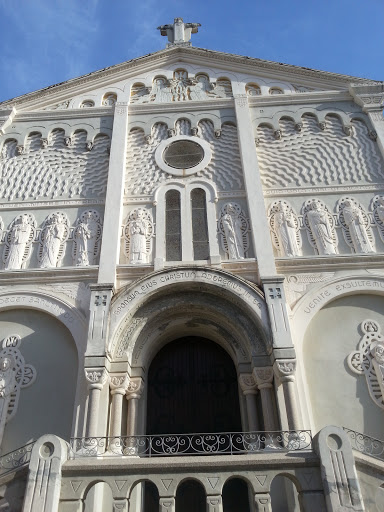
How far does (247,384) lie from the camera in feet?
30.8

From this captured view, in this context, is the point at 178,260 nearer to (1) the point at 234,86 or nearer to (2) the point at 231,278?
(2) the point at 231,278

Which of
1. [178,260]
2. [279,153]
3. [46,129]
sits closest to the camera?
[178,260]

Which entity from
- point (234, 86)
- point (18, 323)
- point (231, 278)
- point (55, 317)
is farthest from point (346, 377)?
point (234, 86)

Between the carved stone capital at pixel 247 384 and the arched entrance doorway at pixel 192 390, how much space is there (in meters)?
0.74

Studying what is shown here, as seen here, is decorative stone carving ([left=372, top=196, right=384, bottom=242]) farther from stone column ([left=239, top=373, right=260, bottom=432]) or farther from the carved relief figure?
stone column ([left=239, top=373, right=260, bottom=432])

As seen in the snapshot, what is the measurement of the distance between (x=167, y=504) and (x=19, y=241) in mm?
7490

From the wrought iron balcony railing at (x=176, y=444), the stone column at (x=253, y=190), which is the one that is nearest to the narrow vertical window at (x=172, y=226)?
the stone column at (x=253, y=190)

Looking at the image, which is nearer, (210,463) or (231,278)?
(210,463)

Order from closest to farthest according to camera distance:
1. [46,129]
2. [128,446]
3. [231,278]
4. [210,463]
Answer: [210,463]
[128,446]
[231,278]
[46,129]

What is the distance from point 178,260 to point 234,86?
714 cm

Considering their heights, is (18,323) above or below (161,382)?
above

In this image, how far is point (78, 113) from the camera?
14.2 metres

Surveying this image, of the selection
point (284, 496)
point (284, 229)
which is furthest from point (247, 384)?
point (284, 229)

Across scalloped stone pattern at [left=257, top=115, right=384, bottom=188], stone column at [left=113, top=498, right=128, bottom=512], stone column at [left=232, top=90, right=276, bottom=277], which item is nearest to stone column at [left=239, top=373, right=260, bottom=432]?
stone column at [left=232, top=90, right=276, bottom=277]
